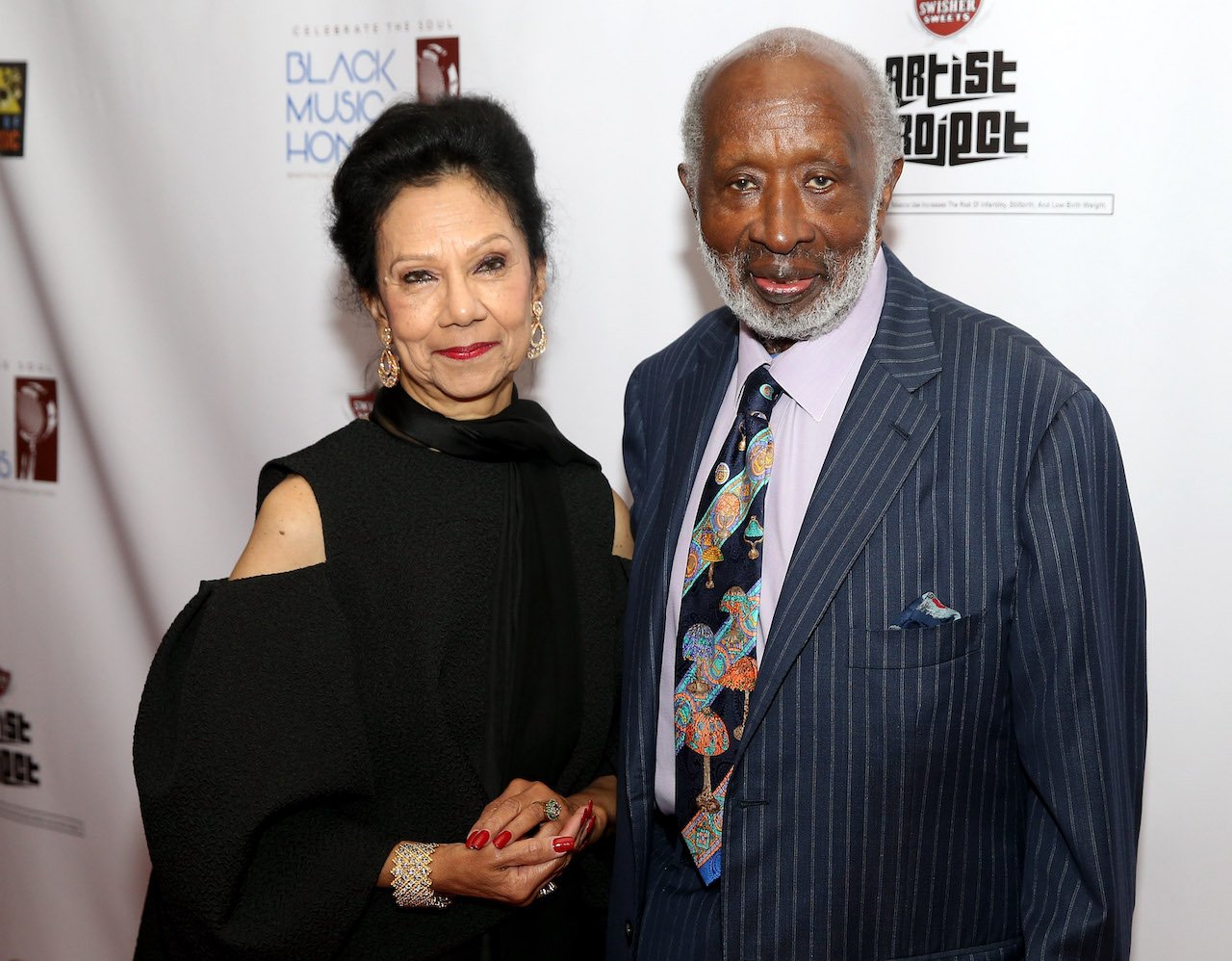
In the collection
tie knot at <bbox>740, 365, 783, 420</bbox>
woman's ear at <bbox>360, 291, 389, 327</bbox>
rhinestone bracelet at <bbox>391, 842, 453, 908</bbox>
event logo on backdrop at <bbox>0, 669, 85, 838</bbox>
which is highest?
woman's ear at <bbox>360, 291, 389, 327</bbox>

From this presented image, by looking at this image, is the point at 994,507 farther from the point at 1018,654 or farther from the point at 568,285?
the point at 568,285

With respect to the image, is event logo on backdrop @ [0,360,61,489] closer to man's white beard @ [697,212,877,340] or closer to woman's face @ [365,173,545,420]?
woman's face @ [365,173,545,420]

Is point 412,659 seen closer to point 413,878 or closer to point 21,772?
point 413,878

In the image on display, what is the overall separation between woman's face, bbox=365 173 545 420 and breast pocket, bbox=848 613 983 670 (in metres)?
0.68

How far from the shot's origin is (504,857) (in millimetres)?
1610

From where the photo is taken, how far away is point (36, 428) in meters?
2.96

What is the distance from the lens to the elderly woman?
1.59 meters

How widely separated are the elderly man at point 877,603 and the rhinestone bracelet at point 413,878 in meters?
0.34

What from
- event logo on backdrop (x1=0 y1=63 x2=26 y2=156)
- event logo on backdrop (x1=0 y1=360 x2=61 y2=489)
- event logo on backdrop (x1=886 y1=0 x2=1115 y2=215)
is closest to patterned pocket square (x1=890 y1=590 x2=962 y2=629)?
event logo on backdrop (x1=886 y1=0 x2=1115 y2=215)

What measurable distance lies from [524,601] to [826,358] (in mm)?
Answer: 563

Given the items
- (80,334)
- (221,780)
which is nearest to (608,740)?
(221,780)

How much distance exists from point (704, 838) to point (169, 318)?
73.0 inches

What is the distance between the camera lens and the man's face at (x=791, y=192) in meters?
1.46

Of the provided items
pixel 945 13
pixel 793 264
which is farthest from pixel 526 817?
pixel 945 13
